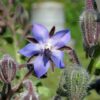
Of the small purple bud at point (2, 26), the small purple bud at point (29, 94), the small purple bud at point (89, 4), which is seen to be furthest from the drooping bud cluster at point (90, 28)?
the small purple bud at point (2, 26)

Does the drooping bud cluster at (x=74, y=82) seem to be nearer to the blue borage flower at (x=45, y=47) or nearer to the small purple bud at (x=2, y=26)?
the blue borage flower at (x=45, y=47)

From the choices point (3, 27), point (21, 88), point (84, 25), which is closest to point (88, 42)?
point (84, 25)

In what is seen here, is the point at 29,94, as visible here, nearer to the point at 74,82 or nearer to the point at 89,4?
the point at 74,82

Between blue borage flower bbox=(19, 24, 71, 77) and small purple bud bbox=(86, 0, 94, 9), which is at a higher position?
small purple bud bbox=(86, 0, 94, 9)

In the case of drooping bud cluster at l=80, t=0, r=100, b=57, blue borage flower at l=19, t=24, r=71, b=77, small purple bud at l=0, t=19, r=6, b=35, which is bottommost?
small purple bud at l=0, t=19, r=6, b=35

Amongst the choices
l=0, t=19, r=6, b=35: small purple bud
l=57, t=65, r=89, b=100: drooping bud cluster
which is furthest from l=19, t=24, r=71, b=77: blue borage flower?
Answer: l=0, t=19, r=6, b=35: small purple bud

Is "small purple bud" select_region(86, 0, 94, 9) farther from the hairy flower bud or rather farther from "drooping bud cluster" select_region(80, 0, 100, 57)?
the hairy flower bud

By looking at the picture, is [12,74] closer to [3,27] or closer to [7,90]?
[7,90]
